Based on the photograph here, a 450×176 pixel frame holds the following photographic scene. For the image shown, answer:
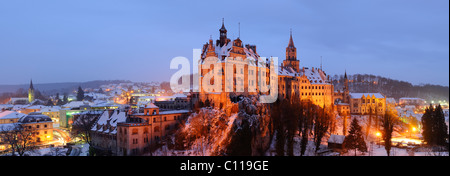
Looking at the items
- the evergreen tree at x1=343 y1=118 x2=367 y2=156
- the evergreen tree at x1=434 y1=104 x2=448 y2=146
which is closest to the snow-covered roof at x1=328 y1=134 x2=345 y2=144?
the evergreen tree at x1=343 y1=118 x2=367 y2=156

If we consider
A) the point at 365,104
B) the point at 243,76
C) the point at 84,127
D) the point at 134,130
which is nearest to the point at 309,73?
the point at 365,104

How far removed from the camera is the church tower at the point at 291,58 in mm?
50669

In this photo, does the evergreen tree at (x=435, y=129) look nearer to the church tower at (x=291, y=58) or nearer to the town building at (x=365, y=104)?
the town building at (x=365, y=104)

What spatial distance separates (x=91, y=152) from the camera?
97.7ft

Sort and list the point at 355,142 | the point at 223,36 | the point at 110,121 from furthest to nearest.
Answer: the point at 223,36
the point at 110,121
the point at 355,142

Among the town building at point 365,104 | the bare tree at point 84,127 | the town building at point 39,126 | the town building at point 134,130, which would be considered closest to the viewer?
the town building at point 134,130

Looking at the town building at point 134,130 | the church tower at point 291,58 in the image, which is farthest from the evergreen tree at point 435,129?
the town building at point 134,130

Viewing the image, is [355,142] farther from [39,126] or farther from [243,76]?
[39,126]

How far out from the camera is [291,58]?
51.1m

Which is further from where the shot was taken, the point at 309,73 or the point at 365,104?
the point at 309,73
